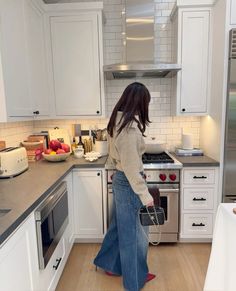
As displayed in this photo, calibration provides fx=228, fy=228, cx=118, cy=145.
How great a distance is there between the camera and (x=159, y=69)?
2213 mm

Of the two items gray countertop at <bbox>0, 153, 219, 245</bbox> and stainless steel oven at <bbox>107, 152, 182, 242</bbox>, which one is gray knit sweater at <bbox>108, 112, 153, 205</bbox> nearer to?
gray countertop at <bbox>0, 153, 219, 245</bbox>

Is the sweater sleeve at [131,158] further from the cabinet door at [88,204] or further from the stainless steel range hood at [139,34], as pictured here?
the stainless steel range hood at [139,34]

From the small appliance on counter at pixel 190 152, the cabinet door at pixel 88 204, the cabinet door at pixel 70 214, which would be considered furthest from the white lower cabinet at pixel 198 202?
the cabinet door at pixel 70 214

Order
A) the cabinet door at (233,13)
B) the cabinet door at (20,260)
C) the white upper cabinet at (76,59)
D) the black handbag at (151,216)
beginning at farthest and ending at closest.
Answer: the white upper cabinet at (76,59), the cabinet door at (233,13), the black handbag at (151,216), the cabinet door at (20,260)

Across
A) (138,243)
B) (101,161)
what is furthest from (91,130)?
(138,243)

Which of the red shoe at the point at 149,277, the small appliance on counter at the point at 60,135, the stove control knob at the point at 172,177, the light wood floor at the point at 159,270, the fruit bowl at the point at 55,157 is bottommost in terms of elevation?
the light wood floor at the point at 159,270

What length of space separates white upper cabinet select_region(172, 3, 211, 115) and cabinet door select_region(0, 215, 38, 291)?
1.91 meters

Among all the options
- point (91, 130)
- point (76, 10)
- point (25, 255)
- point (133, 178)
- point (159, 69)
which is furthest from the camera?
point (91, 130)

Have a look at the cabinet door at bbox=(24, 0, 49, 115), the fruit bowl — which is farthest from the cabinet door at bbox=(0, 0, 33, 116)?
the fruit bowl

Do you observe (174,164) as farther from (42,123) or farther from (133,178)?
(42,123)

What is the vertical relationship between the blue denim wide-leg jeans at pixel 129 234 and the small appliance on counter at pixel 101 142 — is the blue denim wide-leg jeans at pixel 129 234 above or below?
below

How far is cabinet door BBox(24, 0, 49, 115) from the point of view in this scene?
2.09 meters

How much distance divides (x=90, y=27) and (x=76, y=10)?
0.72 ft

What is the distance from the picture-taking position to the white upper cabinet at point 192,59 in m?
2.35
